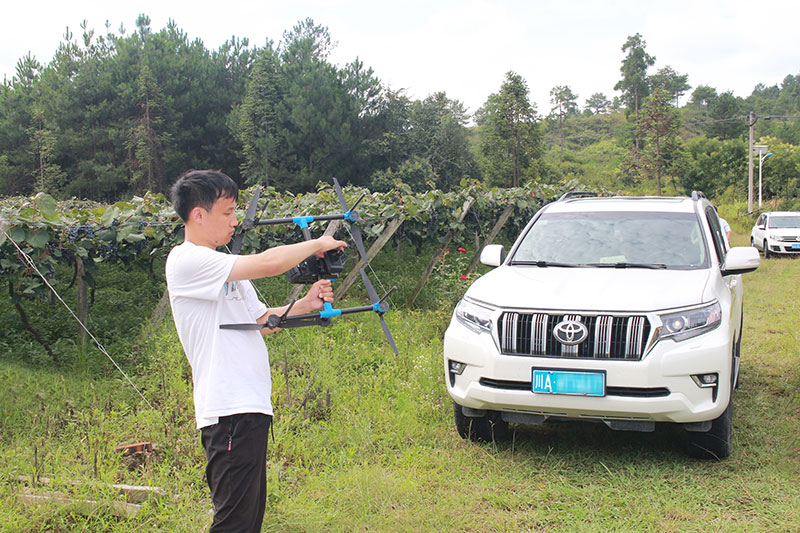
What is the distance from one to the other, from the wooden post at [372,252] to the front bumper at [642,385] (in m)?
4.09

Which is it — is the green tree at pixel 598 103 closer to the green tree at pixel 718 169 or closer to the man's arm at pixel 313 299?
the green tree at pixel 718 169

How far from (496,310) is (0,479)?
3204mm

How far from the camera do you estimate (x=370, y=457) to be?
456 cm

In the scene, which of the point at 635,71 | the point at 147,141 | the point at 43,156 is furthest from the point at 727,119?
the point at 43,156

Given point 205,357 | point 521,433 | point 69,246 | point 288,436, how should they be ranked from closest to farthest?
point 205,357
point 288,436
point 521,433
point 69,246

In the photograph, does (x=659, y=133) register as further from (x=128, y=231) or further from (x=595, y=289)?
(x=595, y=289)

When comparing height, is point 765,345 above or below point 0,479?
below

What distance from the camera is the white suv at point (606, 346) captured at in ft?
13.0

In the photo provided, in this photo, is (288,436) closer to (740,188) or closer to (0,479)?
(0,479)

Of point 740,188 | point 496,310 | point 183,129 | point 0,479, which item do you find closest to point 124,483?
point 0,479

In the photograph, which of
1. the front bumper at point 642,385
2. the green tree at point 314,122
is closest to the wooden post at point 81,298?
the front bumper at point 642,385

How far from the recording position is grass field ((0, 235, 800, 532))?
3.65 metres

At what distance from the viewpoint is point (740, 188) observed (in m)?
51.0

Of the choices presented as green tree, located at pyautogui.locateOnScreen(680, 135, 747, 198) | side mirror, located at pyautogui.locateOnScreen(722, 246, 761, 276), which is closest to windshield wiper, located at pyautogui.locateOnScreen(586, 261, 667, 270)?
side mirror, located at pyautogui.locateOnScreen(722, 246, 761, 276)
